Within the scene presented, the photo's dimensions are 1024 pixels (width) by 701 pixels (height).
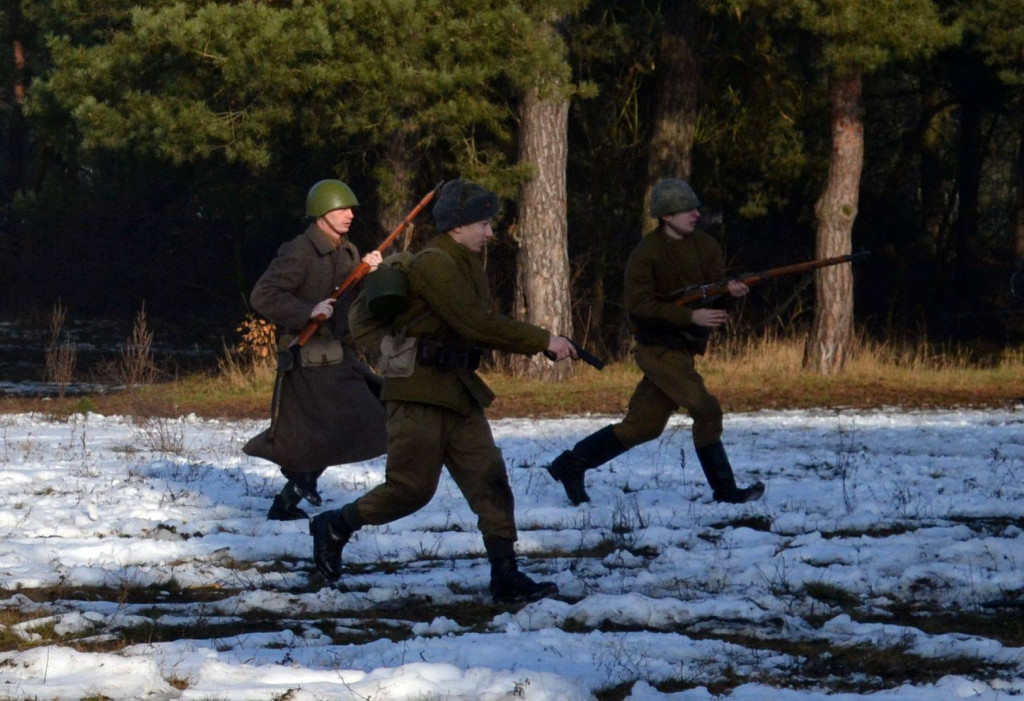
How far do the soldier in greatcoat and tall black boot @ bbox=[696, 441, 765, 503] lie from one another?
1897mm

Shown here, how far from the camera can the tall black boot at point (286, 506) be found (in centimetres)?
882

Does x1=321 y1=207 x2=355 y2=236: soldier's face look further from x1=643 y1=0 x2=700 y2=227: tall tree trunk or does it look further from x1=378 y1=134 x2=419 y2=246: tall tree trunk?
x1=643 y1=0 x2=700 y2=227: tall tree trunk

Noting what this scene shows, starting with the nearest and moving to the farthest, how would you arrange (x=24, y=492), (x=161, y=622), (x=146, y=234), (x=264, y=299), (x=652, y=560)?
(x=161, y=622) → (x=652, y=560) → (x=264, y=299) → (x=24, y=492) → (x=146, y=234)

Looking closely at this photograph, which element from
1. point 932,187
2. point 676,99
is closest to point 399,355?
point 676,99

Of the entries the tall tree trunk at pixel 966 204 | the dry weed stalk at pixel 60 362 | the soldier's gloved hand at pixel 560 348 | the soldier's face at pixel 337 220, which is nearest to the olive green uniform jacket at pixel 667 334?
the soldier's face at pixel 337 220

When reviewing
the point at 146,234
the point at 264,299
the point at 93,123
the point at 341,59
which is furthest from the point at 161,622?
the point at 146,234

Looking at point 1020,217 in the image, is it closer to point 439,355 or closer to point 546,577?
point 546,577

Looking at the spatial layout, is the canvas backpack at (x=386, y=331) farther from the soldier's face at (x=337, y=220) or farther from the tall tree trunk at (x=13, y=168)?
the tall tree trunk at (x=13, y=168)

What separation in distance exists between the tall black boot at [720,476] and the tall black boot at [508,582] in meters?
2.50

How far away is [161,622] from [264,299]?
2.78 m

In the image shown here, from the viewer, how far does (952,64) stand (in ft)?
83.4

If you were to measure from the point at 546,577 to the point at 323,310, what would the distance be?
2.23m

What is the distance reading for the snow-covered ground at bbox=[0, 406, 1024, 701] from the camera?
510 centimetres

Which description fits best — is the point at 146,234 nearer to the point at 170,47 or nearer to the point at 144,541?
the point at 170,47
